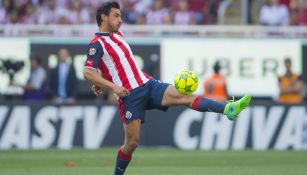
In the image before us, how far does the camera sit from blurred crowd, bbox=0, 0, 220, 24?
23203 mm

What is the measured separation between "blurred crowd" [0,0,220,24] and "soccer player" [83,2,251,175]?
1145cm

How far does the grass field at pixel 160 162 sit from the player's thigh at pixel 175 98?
233cm

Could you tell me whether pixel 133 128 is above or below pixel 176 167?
above

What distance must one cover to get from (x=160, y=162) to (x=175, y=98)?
15.6 ft

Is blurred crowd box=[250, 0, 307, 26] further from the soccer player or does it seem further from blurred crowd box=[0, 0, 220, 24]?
the soccer player

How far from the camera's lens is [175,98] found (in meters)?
11.4

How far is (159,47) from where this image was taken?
23.0 metres

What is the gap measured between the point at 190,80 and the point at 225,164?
14.1ft

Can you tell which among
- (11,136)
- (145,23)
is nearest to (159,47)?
Answer: (145,23)

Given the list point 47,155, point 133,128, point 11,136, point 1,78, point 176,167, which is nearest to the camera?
point 133,128

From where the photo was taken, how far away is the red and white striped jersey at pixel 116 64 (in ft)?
37.8

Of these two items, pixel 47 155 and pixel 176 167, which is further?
pixel 47 155

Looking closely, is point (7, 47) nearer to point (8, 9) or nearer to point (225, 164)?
point (8, 9)

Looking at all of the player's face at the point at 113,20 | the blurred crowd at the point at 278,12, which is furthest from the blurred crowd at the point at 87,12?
the player's face at the point at 113,20
